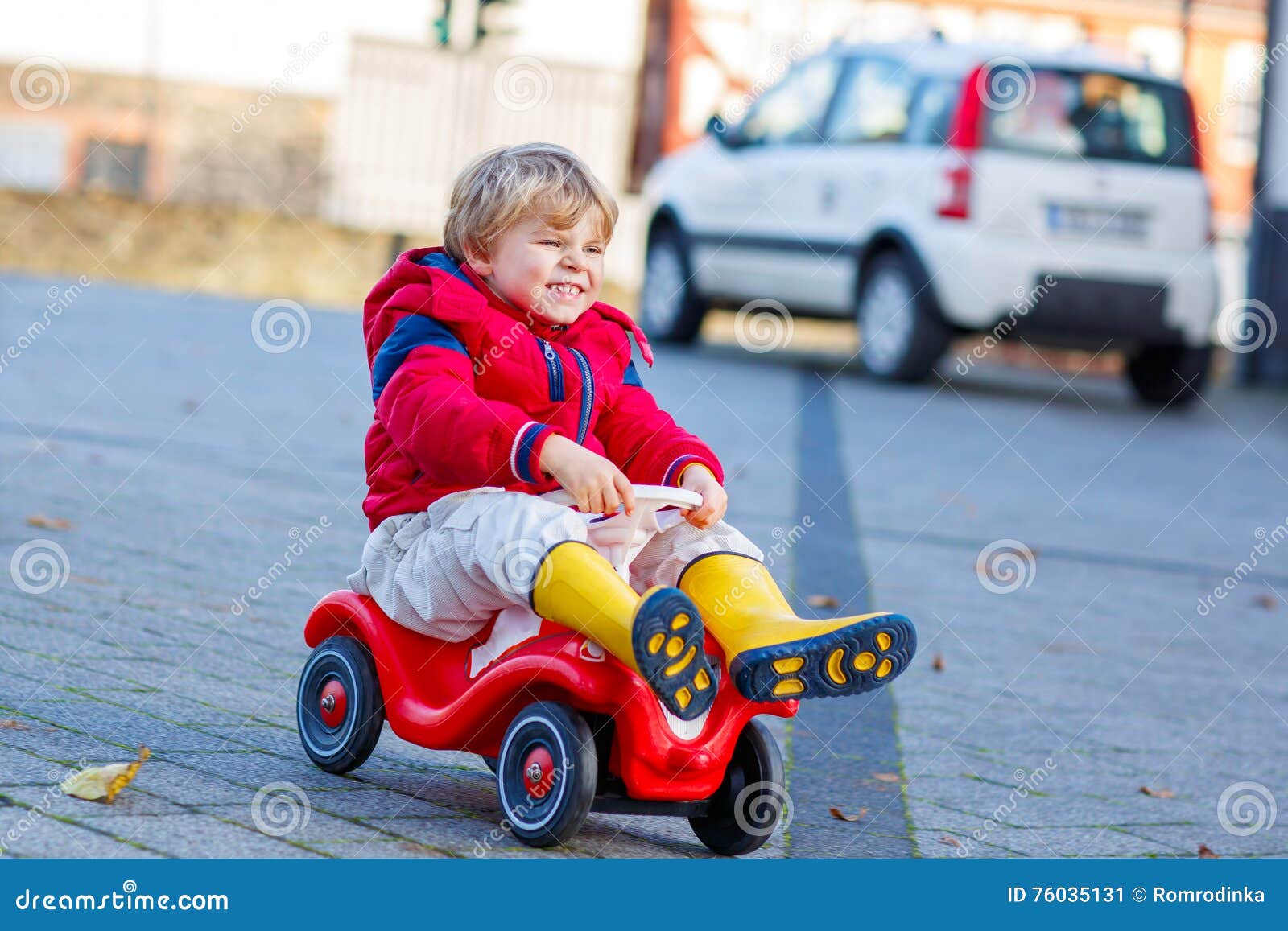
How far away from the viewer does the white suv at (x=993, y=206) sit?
11.3m

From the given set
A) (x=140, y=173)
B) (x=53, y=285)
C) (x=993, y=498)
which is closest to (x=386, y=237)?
(x=53, y=285)

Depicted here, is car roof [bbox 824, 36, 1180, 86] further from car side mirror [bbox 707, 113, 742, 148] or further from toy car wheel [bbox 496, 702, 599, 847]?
toy car wheel [bbox 496, 702, 599, 847]

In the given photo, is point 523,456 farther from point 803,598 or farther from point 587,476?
point 803,598

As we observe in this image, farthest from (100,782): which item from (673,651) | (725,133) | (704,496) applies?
(725,133)

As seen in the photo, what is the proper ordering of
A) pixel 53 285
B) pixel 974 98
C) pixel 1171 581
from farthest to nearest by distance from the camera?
pixel 53 285, pixel 974 98, pixel 1171 581

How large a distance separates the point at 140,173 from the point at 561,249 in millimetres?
42927

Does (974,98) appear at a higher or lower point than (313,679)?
higher

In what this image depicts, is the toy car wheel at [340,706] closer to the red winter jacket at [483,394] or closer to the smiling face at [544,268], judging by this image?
the red winter jacket at [483,394]

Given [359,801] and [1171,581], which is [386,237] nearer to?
[1171,581]

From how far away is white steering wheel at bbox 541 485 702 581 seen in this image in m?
2.94

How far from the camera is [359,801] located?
3.06 metres

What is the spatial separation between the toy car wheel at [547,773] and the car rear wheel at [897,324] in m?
8.82

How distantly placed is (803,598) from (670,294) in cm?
885

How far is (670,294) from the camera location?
46.3 ft
